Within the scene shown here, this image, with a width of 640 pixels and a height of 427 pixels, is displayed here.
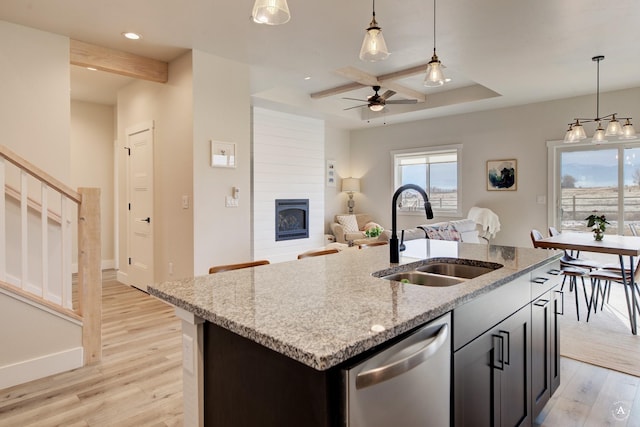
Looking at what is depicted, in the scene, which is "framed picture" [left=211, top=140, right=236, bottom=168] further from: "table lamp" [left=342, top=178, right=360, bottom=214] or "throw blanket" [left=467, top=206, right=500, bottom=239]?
"table lamp" [left=342, top=178, right=360, bottom=214]

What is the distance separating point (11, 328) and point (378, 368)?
8.65 ft

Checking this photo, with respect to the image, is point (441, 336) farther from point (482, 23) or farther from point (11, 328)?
point (482, 23)

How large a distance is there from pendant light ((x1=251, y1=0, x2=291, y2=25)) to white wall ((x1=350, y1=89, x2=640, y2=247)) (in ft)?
18.5

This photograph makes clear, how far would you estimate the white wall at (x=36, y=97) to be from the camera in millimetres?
3277

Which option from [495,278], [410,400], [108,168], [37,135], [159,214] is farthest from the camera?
[108,168]

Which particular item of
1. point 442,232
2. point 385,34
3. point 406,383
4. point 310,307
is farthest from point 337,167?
point 406,383

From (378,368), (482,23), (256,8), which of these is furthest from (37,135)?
(482,23)

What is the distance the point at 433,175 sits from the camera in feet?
23.8

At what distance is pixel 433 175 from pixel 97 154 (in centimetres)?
609

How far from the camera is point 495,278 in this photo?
1483 millimetres

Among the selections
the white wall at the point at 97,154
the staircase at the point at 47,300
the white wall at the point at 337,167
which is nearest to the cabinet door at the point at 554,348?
the staircase at the point at 47,300

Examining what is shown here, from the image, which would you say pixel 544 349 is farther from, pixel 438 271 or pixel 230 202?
pixel 230 202

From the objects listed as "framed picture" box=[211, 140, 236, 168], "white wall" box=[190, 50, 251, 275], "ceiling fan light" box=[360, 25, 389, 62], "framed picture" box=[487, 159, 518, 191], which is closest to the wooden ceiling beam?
"white wall" box=[190, 50, 251, 275]

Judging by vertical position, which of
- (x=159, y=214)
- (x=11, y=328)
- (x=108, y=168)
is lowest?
(x=11, y=328)
